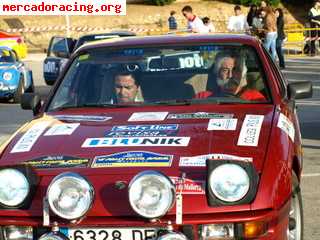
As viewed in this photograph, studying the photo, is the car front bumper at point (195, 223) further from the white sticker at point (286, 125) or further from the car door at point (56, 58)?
the car door at point (56, 58)

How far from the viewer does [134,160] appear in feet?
15.3

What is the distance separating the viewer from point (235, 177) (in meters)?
4.34

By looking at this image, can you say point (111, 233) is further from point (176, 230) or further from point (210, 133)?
point (210, 133)

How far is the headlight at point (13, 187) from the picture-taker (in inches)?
177

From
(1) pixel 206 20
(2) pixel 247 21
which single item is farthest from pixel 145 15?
(1) pixel 206 20

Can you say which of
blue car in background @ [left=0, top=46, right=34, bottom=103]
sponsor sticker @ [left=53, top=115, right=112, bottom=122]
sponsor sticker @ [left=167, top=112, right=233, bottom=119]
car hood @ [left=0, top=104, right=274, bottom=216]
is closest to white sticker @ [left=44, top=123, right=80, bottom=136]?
car hood @ [left=0, top=104, right=274, bottom=216]

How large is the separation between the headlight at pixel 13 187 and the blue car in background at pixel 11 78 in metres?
12.1

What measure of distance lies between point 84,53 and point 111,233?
2332mm

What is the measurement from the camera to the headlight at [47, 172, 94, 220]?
4.34m

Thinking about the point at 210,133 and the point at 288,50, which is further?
the point at 288,50

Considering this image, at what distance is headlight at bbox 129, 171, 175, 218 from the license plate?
0.12m

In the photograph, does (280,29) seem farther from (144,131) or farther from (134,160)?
(134,160)

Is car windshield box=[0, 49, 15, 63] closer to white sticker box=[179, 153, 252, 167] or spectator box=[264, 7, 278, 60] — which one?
spectator box=[264, 7, 278, 60]

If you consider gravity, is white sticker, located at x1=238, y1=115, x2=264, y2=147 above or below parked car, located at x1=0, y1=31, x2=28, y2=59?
above
